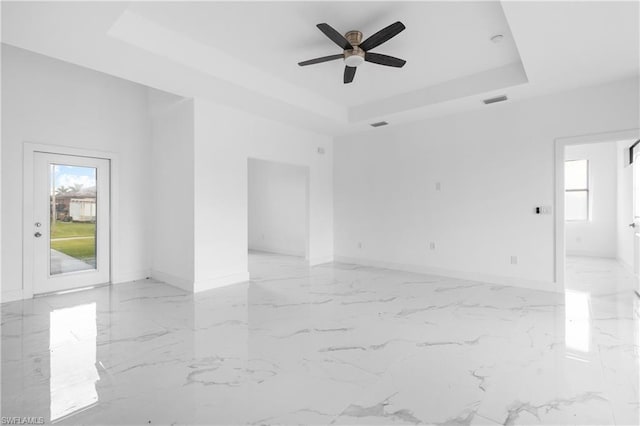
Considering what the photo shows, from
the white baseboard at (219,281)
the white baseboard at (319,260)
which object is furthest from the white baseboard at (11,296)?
the white baseboard at (319,260)

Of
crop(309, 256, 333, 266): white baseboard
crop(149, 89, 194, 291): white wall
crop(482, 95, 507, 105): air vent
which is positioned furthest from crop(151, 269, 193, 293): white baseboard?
crop(482, 95, 507, 105): air vent

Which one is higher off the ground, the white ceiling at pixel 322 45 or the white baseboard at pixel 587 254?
the white ceiling at pixel 322 45

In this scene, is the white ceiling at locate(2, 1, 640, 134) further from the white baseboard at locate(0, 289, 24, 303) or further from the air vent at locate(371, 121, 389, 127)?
the white baseboard at locate(0, 289, 24, 303)

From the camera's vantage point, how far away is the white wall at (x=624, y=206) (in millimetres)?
5957

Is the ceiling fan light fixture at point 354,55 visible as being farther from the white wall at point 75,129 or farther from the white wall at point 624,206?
the white wall at point 624,206

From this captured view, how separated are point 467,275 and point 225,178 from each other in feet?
13.8

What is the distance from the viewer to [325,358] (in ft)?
8.42

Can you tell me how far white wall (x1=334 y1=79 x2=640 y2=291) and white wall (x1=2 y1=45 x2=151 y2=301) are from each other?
3782 mm

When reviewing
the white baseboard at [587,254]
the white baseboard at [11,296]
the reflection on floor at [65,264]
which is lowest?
the white baseboard at [11,296]

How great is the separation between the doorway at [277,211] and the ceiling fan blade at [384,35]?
175 inches

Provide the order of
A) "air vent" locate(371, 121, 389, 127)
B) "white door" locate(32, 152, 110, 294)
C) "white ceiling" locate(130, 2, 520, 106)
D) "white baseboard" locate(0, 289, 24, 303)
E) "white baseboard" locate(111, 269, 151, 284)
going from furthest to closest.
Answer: "air vent" locate(371, 121, 389, 127) → "white baseboard" locate(111, 269, 151, 284) → "white door" locate(32, 152, 110, 294) → "white baseboard" locate(0, 289, 24, 303) → "white ceiling" locate(130, 2, 520, 106)

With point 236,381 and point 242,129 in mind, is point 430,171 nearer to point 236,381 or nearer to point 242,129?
point 242,129

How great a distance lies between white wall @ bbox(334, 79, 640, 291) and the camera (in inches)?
178

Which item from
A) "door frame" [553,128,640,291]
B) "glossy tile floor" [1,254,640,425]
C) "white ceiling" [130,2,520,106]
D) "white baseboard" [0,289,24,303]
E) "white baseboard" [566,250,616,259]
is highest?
"white ceiling" [130,2,520,106]
